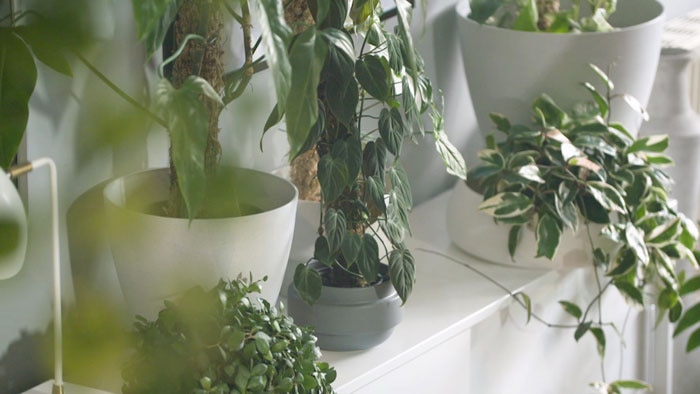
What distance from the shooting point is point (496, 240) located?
138 centimetres

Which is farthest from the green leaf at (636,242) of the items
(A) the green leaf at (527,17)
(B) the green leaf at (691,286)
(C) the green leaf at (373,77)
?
(C) the green leaf at (373,77)

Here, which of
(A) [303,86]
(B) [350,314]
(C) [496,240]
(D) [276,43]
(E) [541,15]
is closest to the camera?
(D) [276,43]

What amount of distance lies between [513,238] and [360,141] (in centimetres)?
45

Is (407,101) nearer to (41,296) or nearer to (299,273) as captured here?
(299,273)

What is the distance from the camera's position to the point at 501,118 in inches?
55.8

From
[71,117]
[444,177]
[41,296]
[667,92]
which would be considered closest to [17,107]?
[71,117]

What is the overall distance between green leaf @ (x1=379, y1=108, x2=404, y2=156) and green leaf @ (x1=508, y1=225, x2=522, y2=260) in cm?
41

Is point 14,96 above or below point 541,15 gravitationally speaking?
above

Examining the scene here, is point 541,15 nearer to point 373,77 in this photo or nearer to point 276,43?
point 373,77

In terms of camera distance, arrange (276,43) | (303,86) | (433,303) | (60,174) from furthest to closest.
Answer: (433,303) < (60,174) < (303,86) < (276,43)

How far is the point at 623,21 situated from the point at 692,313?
0.50 metres

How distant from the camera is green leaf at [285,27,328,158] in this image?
0.66m

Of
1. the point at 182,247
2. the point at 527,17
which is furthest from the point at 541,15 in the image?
the point at 182,247

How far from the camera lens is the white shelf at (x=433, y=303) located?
1.08m
